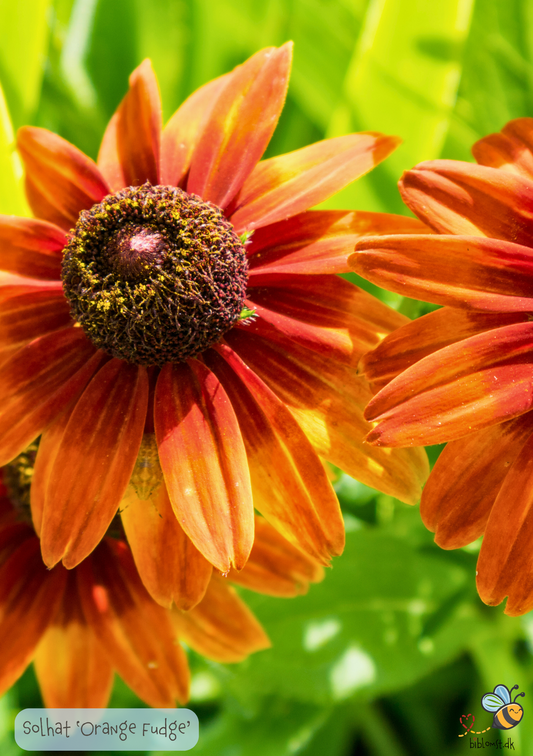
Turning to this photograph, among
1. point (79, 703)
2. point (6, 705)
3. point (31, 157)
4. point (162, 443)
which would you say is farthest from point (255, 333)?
point (6, 705)

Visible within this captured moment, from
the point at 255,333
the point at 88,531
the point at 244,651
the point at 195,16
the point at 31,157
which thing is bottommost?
the point at 244,651

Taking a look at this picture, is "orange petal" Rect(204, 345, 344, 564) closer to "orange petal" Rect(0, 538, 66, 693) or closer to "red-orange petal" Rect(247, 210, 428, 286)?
"red-orange petal" Rect(247, 210, 428, 286)

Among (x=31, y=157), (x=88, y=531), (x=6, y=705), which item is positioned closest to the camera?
(x=88, y=531)

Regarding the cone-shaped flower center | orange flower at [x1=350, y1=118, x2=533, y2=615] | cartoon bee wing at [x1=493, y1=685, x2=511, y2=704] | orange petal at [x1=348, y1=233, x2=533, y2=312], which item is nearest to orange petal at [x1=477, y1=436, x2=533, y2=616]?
orange flower at [x1=350, y1=118, x2=533, y2=615]

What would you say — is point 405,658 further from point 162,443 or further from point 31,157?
point 31,157

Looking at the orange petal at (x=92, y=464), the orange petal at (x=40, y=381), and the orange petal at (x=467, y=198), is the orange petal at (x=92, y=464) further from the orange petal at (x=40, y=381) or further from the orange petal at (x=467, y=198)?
the orange petal at (x=467, y=198)
